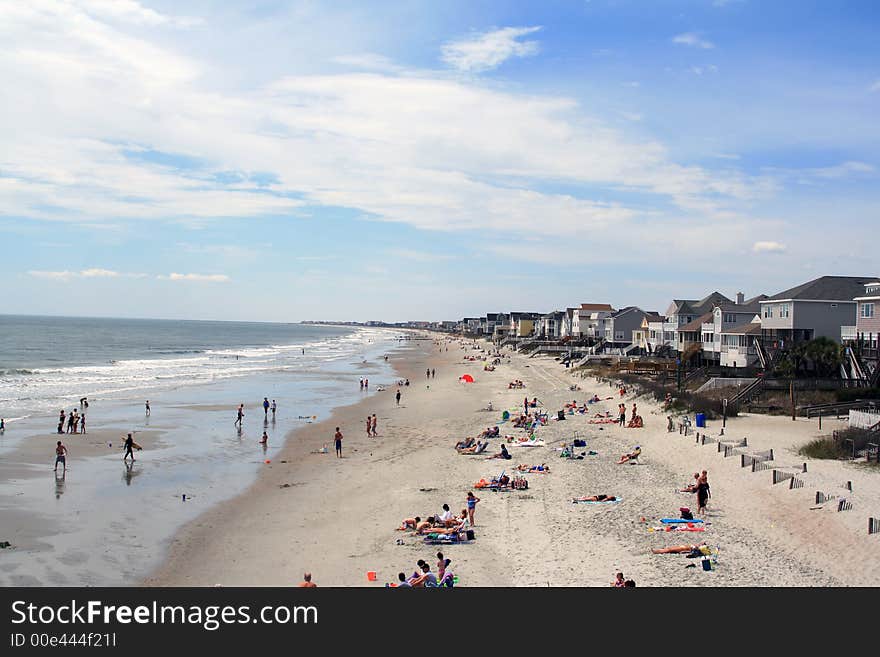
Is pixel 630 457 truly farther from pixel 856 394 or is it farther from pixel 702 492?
pixel 856 394

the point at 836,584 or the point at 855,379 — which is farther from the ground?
the point at 855,379

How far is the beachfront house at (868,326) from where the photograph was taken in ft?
108

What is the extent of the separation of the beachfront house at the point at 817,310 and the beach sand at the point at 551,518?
12.3 metres

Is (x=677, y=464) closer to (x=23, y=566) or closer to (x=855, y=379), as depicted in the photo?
(x=855, y=379)

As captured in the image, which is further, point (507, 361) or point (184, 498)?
point (507, 361)

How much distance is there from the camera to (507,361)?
3524 inches

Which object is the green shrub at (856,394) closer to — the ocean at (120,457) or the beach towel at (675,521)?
the beach towel at (675,521)

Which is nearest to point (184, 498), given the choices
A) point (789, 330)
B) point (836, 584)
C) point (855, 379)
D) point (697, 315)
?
point (836, 584)

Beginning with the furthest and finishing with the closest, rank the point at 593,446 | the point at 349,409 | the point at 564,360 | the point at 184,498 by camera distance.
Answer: the point at 564,360 < the point at 349,409 < the point at 593,446 < the point at 184,498

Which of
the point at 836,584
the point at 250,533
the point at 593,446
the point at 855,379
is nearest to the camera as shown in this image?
the point at 836,584

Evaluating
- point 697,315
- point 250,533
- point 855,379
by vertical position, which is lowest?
point 250,533

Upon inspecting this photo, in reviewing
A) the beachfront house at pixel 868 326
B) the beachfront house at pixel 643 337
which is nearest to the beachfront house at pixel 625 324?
the beachfront house at pixel 643 337

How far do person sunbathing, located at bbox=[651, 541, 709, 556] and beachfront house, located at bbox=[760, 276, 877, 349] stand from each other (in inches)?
1158

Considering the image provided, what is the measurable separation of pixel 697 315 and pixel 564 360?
2106 centimetres
